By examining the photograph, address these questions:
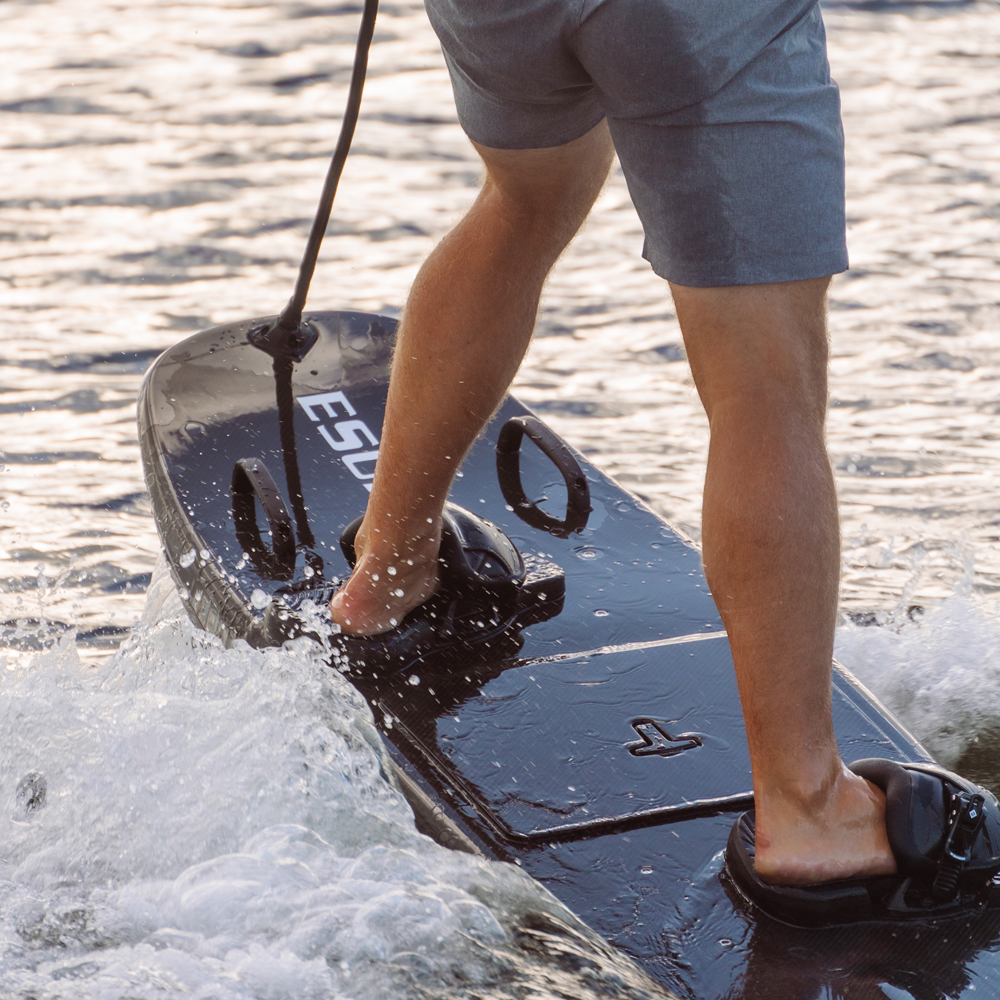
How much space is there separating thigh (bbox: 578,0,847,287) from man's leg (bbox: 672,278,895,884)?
0.04m

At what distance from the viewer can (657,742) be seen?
1.69 metres

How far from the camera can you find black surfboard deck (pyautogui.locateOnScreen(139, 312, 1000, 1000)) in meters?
1.39

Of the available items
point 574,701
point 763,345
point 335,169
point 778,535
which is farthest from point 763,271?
point 335,169

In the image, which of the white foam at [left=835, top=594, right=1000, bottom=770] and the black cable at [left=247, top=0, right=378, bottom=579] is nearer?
the black cable at [left=247, top=0, right=378, bottom=579]

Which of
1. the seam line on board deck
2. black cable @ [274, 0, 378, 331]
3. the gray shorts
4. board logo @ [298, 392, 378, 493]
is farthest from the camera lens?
board logo @ [298, 392, 378, 493]

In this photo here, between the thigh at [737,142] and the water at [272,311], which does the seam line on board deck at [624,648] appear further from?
the thigh at [737,142]

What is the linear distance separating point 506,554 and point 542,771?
1.32 ft

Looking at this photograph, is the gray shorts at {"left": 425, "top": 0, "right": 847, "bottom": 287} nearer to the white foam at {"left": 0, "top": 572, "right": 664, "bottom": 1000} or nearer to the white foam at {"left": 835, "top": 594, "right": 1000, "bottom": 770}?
the white foam at {"left": 0, "top": 572, "right": 664, "bottom": 1000}

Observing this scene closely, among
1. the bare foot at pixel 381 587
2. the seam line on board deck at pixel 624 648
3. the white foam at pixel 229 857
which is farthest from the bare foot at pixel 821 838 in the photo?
the bare foot at pixel 381 587

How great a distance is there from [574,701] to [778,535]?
0.50 metres

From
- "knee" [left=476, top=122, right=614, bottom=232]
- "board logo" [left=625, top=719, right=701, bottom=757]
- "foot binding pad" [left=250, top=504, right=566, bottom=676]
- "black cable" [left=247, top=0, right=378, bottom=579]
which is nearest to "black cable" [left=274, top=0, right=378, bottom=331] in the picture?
"black cable" [left=247, top=0, right=378, bottom=579]

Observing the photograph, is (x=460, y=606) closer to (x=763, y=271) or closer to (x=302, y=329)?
(x=763, y=271)

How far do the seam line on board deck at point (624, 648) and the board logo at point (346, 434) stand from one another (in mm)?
538

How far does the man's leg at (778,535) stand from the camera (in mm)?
1333
